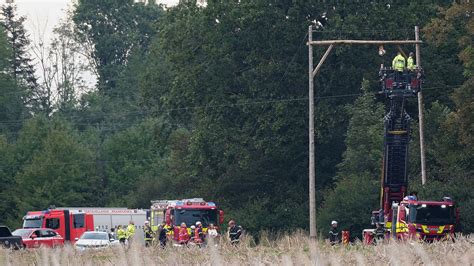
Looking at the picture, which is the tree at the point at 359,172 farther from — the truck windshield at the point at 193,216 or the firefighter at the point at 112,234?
the firefighter at the point at 112,234

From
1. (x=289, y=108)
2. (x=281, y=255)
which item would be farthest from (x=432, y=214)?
(x=289, y=108)

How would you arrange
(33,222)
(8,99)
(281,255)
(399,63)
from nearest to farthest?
(281,255) < (399,63) < (33,222) < (8,99)

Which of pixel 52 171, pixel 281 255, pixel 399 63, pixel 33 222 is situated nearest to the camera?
pixel 281 255

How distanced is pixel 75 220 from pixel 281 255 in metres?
41.6

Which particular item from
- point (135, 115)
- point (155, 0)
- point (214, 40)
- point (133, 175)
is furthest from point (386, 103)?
point (155, 0)

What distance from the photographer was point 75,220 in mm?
58438

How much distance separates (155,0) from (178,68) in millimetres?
63562

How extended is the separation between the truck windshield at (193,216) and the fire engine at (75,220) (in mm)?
A: 9819

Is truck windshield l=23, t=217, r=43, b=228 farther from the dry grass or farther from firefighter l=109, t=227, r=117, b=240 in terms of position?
the dry grass

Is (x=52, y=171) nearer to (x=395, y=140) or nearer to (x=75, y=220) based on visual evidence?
(x=75, y=220)

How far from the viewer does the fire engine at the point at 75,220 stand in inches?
2269

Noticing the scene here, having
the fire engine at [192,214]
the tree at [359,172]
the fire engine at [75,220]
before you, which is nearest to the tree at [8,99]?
the fire engine at [75,220]

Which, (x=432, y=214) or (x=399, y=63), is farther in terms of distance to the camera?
(x=399, y=63)

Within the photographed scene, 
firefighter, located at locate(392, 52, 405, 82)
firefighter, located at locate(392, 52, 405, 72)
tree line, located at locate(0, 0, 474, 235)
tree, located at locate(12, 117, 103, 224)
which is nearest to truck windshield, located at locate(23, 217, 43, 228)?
tree line, located at locate(0, 0, 474, 235)
